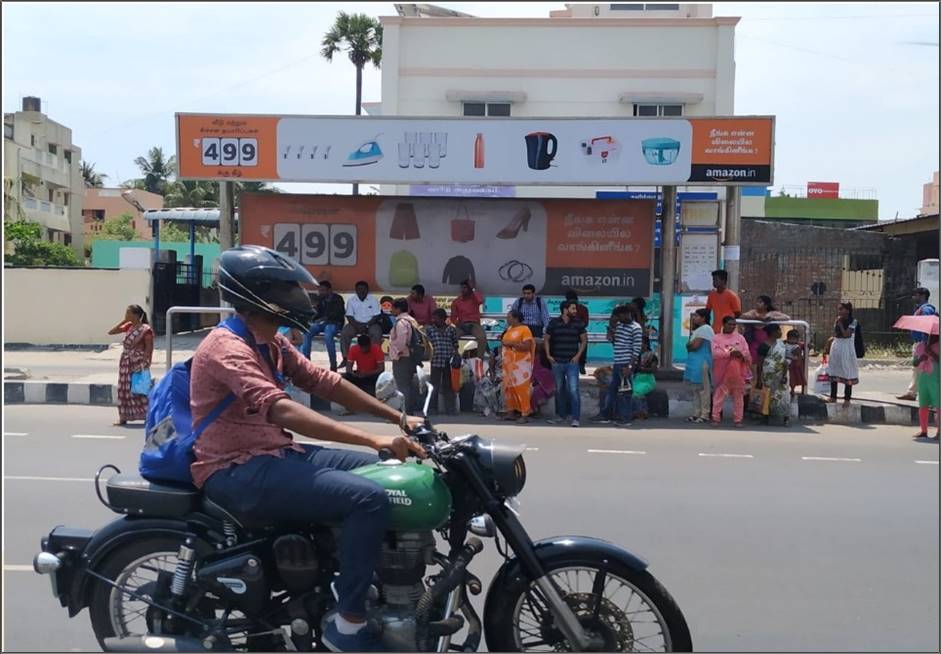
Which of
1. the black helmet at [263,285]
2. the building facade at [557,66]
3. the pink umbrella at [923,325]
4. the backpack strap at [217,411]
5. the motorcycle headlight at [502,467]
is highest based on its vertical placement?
the building facade at [557,66]

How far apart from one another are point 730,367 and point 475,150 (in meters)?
4.57

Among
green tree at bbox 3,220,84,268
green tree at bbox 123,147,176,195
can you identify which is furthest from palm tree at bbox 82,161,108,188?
green tree at bbox 3,220,84,268

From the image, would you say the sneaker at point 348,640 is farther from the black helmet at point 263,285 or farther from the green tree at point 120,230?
the green tree at point 120,230

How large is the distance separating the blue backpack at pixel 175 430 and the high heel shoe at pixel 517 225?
1096 cm

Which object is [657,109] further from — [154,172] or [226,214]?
[154,172]

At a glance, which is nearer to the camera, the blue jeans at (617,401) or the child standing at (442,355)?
the blue jeans at (617,401)

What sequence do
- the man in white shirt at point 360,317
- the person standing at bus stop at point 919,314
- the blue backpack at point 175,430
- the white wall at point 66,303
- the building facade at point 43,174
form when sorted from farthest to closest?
1. the building facade at point 43,174
2. the white wall at point 66,303
3. the man in white shirt at point 360,317
4. the person standing at bus stop at point 919,314
5. the blue backpack at point 175,430

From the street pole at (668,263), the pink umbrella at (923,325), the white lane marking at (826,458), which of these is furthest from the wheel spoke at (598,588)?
the street pole at (668,263)

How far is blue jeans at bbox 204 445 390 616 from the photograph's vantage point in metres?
3.26

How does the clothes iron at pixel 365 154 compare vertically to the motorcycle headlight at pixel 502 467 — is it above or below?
above

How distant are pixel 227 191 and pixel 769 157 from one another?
7817 millimetres

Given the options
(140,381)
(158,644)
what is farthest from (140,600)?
(140,381)

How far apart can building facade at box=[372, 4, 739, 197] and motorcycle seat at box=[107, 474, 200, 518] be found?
21641 mm

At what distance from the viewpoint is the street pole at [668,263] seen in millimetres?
13516
